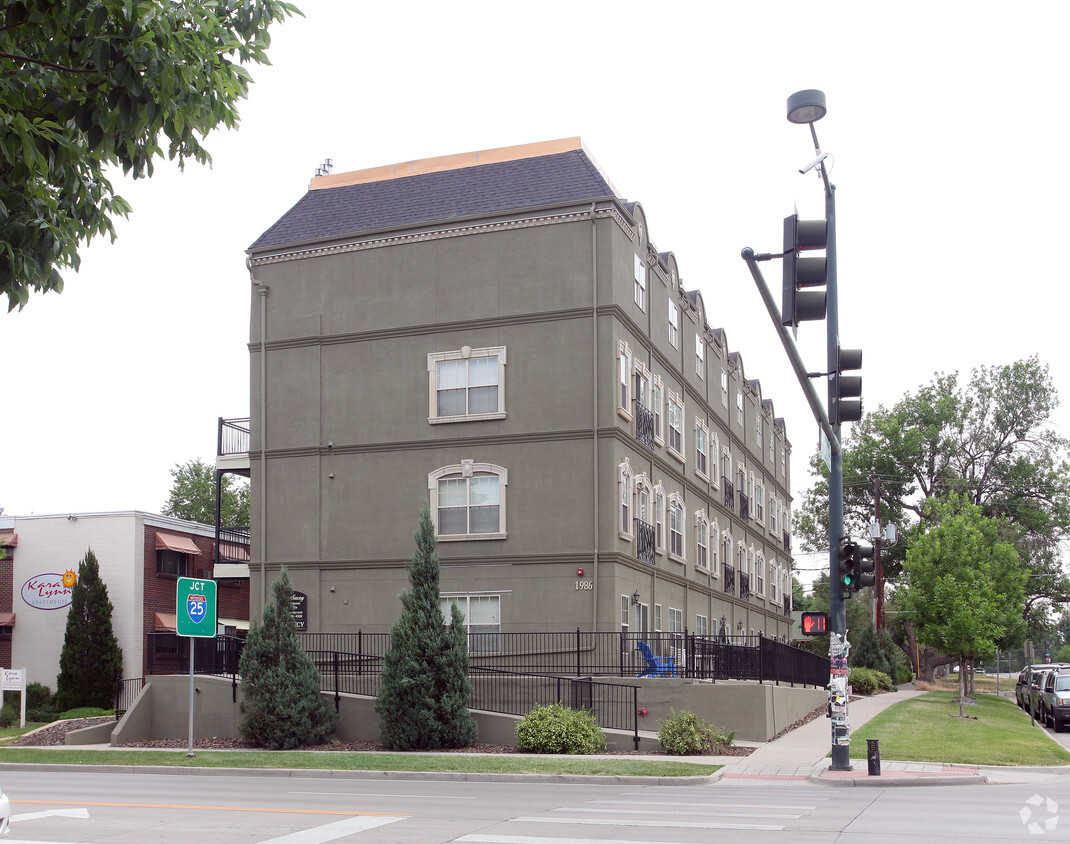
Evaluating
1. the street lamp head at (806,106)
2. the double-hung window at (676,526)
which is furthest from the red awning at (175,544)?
the street lamp head at (806,106)

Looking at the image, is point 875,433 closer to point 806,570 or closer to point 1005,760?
point 806,570

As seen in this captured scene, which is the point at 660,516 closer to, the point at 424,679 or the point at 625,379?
the point at 625,379

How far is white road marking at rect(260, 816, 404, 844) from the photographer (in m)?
12.0

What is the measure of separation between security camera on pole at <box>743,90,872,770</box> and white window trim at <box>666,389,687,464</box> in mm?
15428

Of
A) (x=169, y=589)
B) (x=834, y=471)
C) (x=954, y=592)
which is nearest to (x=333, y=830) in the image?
(x=834, y=471)

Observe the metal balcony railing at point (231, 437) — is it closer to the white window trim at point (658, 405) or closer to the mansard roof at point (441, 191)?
the mansard roof at point (441, 191)

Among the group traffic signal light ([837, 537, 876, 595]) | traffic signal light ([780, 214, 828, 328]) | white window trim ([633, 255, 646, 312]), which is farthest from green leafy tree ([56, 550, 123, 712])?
traffic signal light ([780, 214, 828, 328])

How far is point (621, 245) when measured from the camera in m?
30.8

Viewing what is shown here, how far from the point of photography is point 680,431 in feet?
122

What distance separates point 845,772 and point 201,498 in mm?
61015

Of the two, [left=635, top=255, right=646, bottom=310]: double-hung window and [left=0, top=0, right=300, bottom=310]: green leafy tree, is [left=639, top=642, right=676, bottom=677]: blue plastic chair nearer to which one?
[left=635, top=255, right=646, bottom=310]: double-hung window

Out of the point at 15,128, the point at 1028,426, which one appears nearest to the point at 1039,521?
the point at 1028,426

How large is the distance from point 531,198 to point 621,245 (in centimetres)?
281

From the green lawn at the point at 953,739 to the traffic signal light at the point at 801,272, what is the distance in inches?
414
